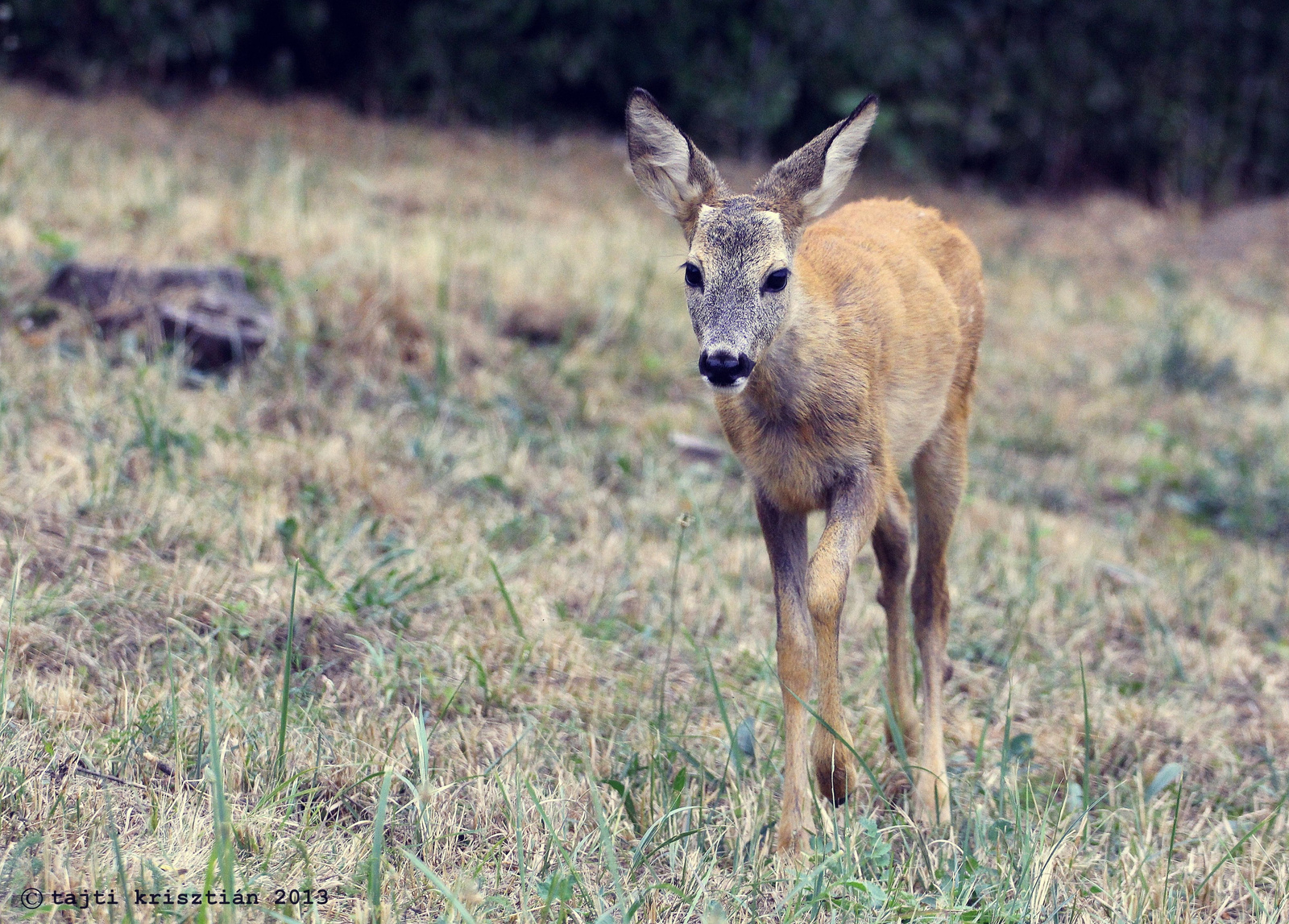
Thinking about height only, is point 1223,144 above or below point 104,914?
above

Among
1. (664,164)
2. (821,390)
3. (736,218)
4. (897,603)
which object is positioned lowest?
(897,603)

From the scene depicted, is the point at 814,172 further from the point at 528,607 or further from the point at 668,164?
the point at 528,607

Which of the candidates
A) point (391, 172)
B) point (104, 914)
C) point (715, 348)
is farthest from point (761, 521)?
point (391, 172)

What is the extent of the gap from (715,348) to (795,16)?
392 inches

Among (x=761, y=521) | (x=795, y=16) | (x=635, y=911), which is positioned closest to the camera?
(x=635, y=911)

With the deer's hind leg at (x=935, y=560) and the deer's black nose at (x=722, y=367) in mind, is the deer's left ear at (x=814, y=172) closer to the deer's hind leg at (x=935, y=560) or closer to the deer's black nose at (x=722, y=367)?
the deer's black nose at (x=722, y=367)

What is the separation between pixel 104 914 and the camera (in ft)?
8.14

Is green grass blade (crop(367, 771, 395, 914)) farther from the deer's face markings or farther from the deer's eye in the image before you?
the deer's eye

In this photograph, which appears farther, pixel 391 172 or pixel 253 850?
pixel 391 172

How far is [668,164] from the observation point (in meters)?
3.62

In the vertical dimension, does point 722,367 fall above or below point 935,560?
above

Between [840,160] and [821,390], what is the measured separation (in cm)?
67

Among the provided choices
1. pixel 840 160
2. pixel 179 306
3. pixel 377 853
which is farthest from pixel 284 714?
pixel 179 306

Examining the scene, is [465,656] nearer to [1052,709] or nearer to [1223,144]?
[1052,709]
